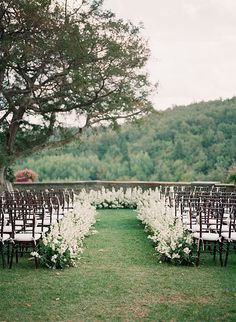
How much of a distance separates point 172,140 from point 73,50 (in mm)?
37872

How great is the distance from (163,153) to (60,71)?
114 ft

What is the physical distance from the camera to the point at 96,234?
12273 mm

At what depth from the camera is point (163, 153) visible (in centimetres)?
4919

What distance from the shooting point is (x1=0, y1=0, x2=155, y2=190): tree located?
13.4 meters

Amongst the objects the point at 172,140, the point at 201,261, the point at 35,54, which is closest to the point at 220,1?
the point at 35,54

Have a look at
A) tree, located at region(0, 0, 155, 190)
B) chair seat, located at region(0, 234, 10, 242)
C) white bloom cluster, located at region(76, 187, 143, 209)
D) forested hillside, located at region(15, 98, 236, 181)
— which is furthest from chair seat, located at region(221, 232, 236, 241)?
forested hillside, located at region(15, 98, 236, 181)

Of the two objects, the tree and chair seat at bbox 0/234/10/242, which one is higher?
the tree

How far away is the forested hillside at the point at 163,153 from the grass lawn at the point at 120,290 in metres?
33.5

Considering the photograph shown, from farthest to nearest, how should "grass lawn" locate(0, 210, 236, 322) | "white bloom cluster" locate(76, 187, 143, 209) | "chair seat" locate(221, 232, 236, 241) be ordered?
"white bloom cluster" locate(76, 187, 143, 209)
"chair seat" locate(221, 232, 236, 241)
"grass lawn" locate(0, 210, 236, 322)

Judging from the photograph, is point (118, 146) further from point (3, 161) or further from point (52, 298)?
point (52, 298)

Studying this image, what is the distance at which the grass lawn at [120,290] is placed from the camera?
18.8 ft

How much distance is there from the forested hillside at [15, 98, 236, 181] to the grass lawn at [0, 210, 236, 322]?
110 ft

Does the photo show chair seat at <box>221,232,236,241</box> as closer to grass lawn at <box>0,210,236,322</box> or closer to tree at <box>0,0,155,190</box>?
grass lawn at <box>0,210,236,322</box>

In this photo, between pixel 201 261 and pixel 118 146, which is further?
pixel 118 146
